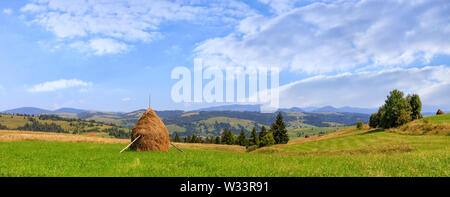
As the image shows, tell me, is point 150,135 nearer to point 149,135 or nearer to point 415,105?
point 149,135

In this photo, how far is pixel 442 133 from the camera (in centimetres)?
5338

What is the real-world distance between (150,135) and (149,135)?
10 centimetres

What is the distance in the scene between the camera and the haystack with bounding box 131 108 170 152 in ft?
82.2

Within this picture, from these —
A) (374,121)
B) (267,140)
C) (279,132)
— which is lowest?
(267,140)

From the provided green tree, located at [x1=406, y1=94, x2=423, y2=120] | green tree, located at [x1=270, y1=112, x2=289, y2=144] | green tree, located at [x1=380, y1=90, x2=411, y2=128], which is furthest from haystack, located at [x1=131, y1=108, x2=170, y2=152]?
green tree, located at [x1=406, y1=94, x2=423, y2=120]

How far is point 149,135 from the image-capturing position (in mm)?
25250

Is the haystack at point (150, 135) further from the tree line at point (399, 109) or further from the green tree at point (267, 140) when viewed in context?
the tree line at point (399, 109)

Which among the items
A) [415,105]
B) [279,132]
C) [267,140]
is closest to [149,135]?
[267,140]

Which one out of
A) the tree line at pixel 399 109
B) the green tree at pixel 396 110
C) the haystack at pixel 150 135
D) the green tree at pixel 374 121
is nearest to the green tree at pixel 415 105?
the tree line at pixel 399 109

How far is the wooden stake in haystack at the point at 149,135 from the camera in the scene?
25.0 metres

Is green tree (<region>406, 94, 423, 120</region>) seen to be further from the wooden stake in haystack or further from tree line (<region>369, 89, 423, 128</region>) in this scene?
the wooden stake in haystack

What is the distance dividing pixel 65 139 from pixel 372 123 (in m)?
107

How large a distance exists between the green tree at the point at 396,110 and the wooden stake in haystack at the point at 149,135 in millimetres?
74343
